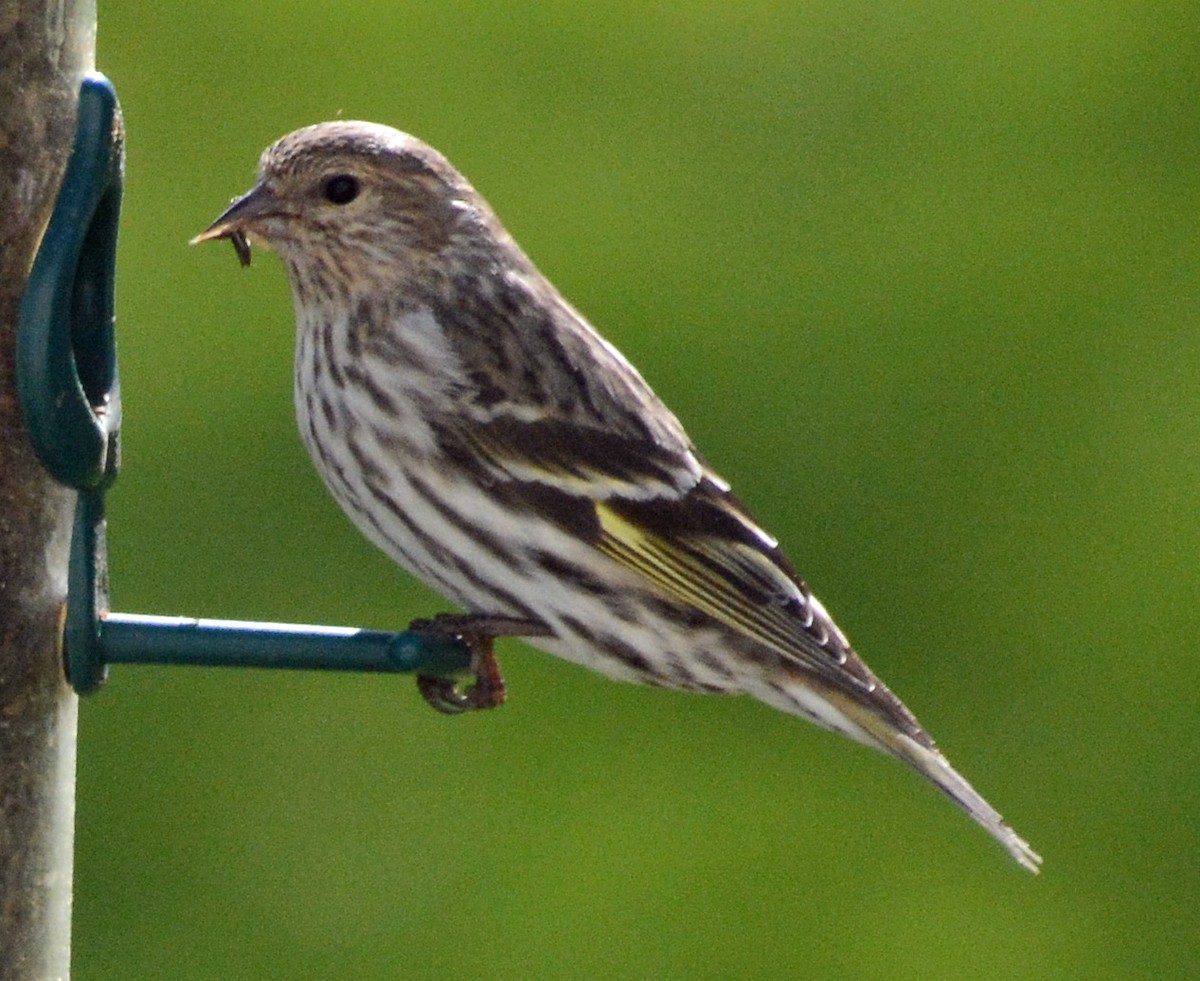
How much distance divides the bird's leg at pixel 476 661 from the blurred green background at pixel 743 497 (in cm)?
201

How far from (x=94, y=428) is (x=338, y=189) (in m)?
0.98

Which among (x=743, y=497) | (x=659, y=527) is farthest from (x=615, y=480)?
(x=743, y=497)

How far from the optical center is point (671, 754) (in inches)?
261

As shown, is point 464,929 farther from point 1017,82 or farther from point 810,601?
point 1017,82

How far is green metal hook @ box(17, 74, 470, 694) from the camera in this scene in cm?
384

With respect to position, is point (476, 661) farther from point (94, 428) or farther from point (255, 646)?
point (94, 428)

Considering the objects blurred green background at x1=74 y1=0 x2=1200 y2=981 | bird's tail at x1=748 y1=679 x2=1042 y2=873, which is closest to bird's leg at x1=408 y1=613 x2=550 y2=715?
bird's tail at x1=748 y1=679 x2=1042 y2=873

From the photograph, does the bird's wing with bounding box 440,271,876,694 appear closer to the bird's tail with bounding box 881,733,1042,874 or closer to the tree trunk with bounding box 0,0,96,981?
the bird's tail with bounding box 881,733,1042,874

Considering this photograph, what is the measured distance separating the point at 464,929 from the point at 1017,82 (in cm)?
303

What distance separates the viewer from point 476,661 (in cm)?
426

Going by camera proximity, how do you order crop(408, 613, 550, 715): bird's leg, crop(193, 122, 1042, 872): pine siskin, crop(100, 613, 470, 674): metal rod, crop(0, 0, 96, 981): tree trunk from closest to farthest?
crop(100, 613, 470, 674): metal rod < crop(0, 0, 96, 981): tree trunk < crop(408, 613, 550, 715): bird's leg < crop(193, 122, 1042, 872): pine siskin

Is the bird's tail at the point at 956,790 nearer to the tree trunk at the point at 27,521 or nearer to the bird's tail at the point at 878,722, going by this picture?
the bird's tail at the point at 878,722

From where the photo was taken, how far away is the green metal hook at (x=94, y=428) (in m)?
3.84

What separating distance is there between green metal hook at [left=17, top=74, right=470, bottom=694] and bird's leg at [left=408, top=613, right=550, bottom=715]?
25 cm
